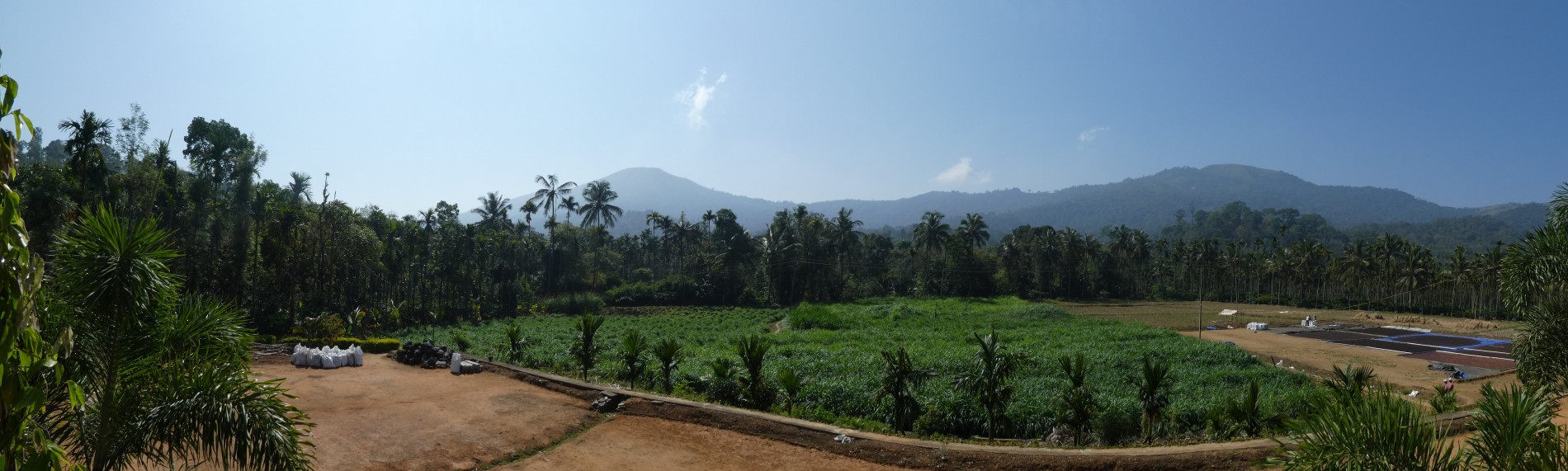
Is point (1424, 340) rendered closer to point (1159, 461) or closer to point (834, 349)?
point (834, 349)

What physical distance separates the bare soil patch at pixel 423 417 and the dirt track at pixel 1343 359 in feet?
82.4

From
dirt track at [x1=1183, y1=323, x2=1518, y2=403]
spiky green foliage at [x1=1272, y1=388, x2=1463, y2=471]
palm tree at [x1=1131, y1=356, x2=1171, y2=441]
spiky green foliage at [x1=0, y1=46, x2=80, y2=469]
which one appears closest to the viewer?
spiky green foliage at [x1=0, y1=46, x2=80, y2=469]

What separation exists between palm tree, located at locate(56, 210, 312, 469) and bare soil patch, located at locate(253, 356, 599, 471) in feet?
18.2

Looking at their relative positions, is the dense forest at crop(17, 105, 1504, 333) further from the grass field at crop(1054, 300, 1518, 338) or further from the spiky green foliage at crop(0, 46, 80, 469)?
the spiky green foliage at crop(0, 46, 80, 469)

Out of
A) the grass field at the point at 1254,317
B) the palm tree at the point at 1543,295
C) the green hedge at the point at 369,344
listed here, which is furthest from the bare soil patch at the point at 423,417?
the grass field at the point at 1254,317

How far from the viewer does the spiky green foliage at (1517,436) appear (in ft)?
15.5

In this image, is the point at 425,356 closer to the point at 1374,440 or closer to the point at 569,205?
the point at 1374,440

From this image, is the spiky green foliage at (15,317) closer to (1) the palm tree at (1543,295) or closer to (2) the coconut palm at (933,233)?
(1) the palm tree at (1543,295)

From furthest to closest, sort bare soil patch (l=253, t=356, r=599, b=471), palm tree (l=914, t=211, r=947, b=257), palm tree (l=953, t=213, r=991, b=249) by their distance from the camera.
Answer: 1. palm tree (l=953, t=213, r=991, b=249)
2. palm tree (l=914, t=211, r=947, b=257)
3. bare soil patch (l=253, t=356, r=599, b=471)

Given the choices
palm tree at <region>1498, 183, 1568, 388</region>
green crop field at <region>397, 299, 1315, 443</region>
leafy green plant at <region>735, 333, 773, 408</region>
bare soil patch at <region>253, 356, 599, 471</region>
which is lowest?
green crop field at <region>397, 299, 1315, 443</region>

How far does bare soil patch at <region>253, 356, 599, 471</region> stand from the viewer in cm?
1119

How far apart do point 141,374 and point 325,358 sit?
16709 millimetres

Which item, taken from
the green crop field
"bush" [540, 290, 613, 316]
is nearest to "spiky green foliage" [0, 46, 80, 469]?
the green crop field

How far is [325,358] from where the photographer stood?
19.2 metres
